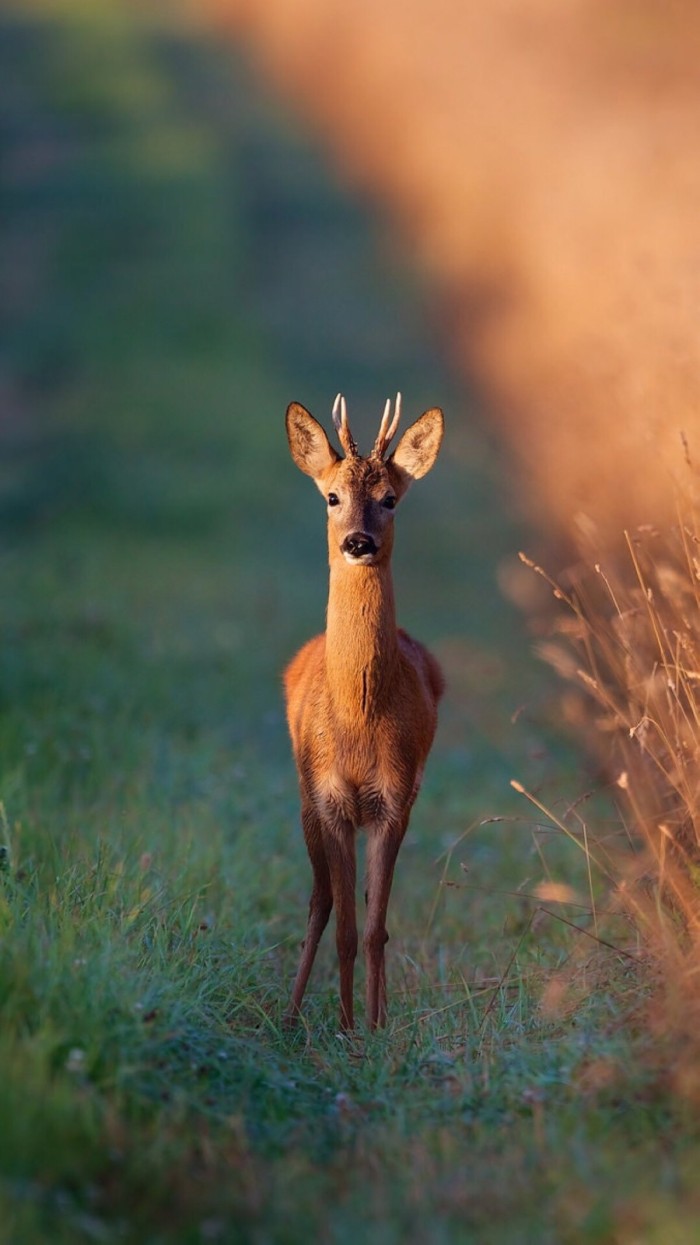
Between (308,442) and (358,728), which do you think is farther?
(308,442)

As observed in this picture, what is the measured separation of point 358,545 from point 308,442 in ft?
2.13

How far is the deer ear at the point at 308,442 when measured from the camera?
19.8 ft

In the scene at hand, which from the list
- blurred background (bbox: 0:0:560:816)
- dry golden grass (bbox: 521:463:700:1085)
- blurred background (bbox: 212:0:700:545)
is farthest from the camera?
blurred background (bbox: 0:0:560:816)

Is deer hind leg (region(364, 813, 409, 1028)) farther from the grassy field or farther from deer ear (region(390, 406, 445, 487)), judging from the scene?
deer ear (region(390, 406, 445, 487))

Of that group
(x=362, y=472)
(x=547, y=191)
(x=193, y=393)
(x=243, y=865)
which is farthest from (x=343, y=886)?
(x=193, y=393)

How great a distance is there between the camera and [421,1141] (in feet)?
13.7

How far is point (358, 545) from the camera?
5.60 meters

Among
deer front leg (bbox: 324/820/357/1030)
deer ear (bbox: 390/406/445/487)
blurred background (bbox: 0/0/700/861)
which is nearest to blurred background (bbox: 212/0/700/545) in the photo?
blurred background (bbox: 0/0/700/861)

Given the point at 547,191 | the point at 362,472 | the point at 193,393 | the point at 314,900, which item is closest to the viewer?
the point at 362,472

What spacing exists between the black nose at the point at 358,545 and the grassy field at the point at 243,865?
1.07 m

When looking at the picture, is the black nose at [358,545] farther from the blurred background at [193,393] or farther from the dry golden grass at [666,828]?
the blurred background at [193,393]

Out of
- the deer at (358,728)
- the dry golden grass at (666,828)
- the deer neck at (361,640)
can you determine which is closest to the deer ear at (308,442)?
the deer at (358,728)

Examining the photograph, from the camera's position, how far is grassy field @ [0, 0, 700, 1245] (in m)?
3.77

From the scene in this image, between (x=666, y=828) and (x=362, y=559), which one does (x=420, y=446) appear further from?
(x=666, y=828)
